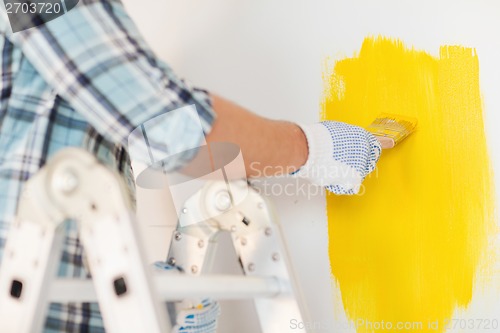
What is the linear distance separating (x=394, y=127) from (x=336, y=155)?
0.17m

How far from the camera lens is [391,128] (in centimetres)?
108

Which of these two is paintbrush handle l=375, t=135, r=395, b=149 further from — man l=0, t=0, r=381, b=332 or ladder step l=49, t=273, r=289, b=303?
ladder step l=49, t=273, r=289, b=303

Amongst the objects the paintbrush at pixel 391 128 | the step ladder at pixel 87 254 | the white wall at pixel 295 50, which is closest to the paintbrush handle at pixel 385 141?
the paintbrush at pixel 391 128

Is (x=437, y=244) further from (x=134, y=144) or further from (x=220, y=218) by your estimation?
(x=134, y=144)

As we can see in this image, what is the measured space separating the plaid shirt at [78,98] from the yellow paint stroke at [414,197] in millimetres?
492

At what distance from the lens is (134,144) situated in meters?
0.71

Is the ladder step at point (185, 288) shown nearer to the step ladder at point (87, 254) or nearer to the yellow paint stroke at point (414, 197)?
the step ladder at point (87, 254)

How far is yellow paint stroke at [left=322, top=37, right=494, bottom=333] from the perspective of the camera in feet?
3.39

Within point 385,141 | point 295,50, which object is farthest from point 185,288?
point 295,50

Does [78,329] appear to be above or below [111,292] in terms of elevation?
below

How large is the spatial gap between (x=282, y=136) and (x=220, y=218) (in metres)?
0.14

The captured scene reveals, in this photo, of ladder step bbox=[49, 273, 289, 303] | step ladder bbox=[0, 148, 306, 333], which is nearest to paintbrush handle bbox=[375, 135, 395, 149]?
ladder step bbox=[49, 273, 289, 303]

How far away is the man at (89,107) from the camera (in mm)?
676

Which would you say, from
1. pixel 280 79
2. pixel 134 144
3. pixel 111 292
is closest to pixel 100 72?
pixel 134 144
